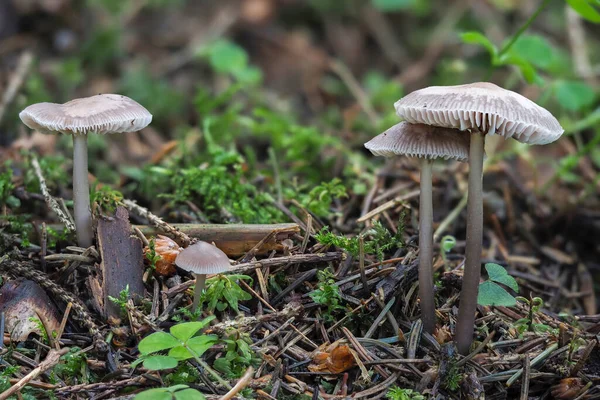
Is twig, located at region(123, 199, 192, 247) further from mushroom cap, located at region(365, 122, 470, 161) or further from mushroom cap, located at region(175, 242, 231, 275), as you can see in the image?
mushroom cap, located at region(365, 122, 470, 161)

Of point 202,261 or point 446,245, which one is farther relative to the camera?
point 446,245

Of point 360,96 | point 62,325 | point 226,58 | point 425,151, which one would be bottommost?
point 62,325

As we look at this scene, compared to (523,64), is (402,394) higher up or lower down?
lower down

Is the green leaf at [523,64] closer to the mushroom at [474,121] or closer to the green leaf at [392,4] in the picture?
the mushroom at [474,121]

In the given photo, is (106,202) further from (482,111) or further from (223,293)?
(482,111)

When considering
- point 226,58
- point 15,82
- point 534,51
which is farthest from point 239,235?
point 226,58

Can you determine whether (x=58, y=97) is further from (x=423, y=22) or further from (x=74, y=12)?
(x=423, y=22)

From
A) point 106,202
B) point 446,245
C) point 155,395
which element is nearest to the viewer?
point 155,395

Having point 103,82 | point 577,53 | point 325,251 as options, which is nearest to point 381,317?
point 325,251

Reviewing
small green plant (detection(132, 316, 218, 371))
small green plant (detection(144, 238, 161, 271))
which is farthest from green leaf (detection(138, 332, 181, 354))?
small green plant (detection(144, 238, 161, 271))
